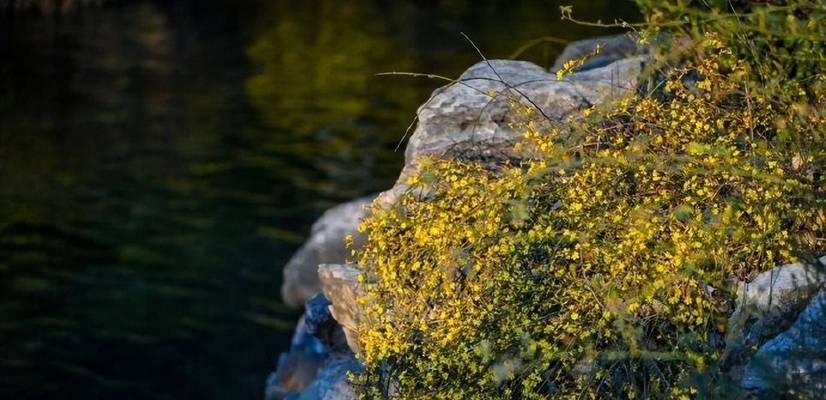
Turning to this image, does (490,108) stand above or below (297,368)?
above

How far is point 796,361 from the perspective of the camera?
4352 mm

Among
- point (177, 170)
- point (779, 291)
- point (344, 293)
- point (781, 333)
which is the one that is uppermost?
point (779, 291)

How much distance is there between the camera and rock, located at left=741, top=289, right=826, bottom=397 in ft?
14.1

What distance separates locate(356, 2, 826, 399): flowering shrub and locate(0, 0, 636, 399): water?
2622 millimetres

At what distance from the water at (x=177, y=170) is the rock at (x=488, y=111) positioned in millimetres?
1785

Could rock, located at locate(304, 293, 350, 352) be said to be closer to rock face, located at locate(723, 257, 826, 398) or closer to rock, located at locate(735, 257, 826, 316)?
rock face, located at locate(723, 257, 826, 398)

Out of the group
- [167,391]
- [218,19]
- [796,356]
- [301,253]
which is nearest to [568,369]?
[796,356]

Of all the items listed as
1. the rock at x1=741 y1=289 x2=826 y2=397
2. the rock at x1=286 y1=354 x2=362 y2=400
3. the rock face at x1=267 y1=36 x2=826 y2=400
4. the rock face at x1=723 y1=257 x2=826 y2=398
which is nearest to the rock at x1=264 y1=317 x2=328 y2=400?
the rock face at x1=267 y1=36 x2=826 y2=400

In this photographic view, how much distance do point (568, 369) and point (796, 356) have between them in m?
0.95

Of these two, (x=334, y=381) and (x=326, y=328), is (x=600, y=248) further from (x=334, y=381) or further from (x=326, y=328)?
(x=326, y=328)

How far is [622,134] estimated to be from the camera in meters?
5.48

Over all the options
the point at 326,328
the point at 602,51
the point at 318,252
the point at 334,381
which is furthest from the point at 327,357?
the point at 318,252

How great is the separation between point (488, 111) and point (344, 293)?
1119 mm

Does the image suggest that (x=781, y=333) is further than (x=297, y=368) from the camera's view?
No
